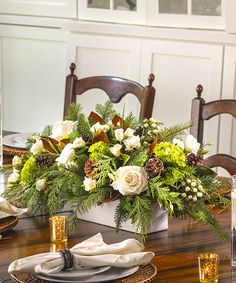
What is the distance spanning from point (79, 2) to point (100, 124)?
2389 mm

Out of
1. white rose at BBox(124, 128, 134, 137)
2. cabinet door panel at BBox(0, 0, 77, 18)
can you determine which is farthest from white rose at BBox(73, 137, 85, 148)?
cabinet door panel at BBox(0, 0, 77, 18)

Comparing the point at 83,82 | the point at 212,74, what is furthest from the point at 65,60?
the point at 83,82

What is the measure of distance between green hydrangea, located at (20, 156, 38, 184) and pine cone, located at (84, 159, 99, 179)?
207mm

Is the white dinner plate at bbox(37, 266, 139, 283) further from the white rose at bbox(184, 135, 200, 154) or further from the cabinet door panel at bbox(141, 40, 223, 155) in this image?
the cabinet door panel at bbox(141, 40, 223, 155)

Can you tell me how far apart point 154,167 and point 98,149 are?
0.15 metres

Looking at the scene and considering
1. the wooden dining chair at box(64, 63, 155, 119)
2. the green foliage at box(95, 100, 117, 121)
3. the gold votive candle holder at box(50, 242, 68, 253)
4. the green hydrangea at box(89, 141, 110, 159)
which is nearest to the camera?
the gold votive candle holder at box(50, 242, 68, 253)

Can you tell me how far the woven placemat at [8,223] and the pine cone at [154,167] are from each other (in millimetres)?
371

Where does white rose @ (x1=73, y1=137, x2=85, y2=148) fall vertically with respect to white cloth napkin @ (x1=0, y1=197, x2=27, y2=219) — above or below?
above

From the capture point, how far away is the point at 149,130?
7.37 ft

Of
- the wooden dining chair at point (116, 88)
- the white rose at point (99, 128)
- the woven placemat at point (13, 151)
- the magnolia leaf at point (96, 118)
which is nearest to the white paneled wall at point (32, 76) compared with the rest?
the wooden dining chair at point (116, 88)

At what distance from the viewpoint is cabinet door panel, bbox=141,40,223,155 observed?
3.98 meters

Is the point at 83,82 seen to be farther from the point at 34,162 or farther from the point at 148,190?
the point at 148,190

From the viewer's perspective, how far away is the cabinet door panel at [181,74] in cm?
398

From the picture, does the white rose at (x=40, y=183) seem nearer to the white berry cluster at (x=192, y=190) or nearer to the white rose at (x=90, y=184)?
the white rose at (x=90, y=184)
